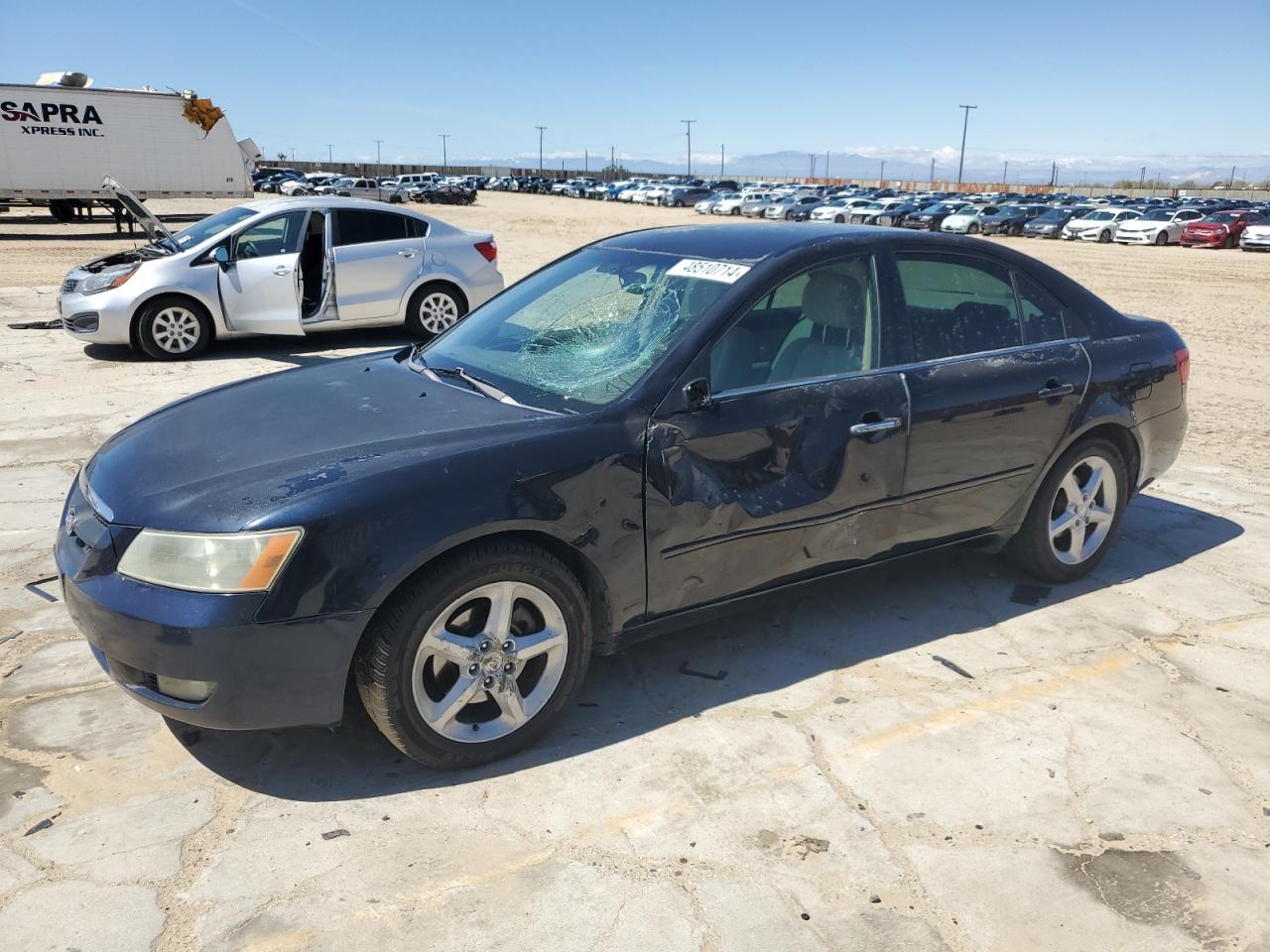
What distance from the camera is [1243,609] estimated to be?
4387 millimetres

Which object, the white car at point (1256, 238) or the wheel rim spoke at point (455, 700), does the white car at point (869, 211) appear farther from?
the wheel rim spoke at point (455, 700)

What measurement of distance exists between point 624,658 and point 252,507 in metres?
1.64

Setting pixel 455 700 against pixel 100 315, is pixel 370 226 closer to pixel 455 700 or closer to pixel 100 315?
pixel 100 315

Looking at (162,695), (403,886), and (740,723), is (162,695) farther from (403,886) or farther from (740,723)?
(740,723)

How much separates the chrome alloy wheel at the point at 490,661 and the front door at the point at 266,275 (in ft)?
23.8

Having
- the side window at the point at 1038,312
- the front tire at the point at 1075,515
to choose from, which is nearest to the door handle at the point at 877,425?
the side window at the point at 1038,312

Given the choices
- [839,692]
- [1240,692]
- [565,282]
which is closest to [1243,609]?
[1240,692]

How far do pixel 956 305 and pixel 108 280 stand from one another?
8.26 meters

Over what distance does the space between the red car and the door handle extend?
117ft

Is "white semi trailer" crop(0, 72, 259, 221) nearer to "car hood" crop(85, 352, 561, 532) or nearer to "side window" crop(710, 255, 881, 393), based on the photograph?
"car hood" crop(85, 352, 561, 532)

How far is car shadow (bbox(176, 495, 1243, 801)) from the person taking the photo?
3.10 metres

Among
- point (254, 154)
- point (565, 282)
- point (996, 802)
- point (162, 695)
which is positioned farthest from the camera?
point (254, 154)

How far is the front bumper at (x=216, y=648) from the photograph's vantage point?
2.64m

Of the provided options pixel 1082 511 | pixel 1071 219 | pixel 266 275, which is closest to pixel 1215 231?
pixel 1071 219
